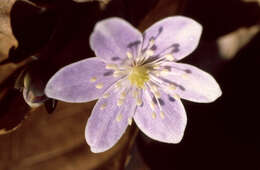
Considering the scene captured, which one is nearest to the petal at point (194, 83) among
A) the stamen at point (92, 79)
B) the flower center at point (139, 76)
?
the flower center at point (139, 76)

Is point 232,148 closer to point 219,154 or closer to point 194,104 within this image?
point 219,154

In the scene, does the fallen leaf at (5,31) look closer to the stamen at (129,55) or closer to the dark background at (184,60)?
the dark background at (184,60)

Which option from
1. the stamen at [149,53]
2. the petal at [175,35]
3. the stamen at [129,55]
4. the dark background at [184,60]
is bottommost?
the dark background at [184,60]

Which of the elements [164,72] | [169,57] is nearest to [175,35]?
[169,57]

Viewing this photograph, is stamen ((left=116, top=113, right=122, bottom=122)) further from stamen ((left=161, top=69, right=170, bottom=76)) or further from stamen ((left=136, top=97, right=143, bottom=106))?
stamen ((left=161, top=69, right=170, bottom=76))

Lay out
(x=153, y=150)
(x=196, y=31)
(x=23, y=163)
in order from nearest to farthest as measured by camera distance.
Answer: (x=196, y=31)
(x=23, y=163)
(x=153, y=150)

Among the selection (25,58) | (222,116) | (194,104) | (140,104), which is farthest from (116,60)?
(222,116)

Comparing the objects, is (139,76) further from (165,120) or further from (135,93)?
(165,120)
